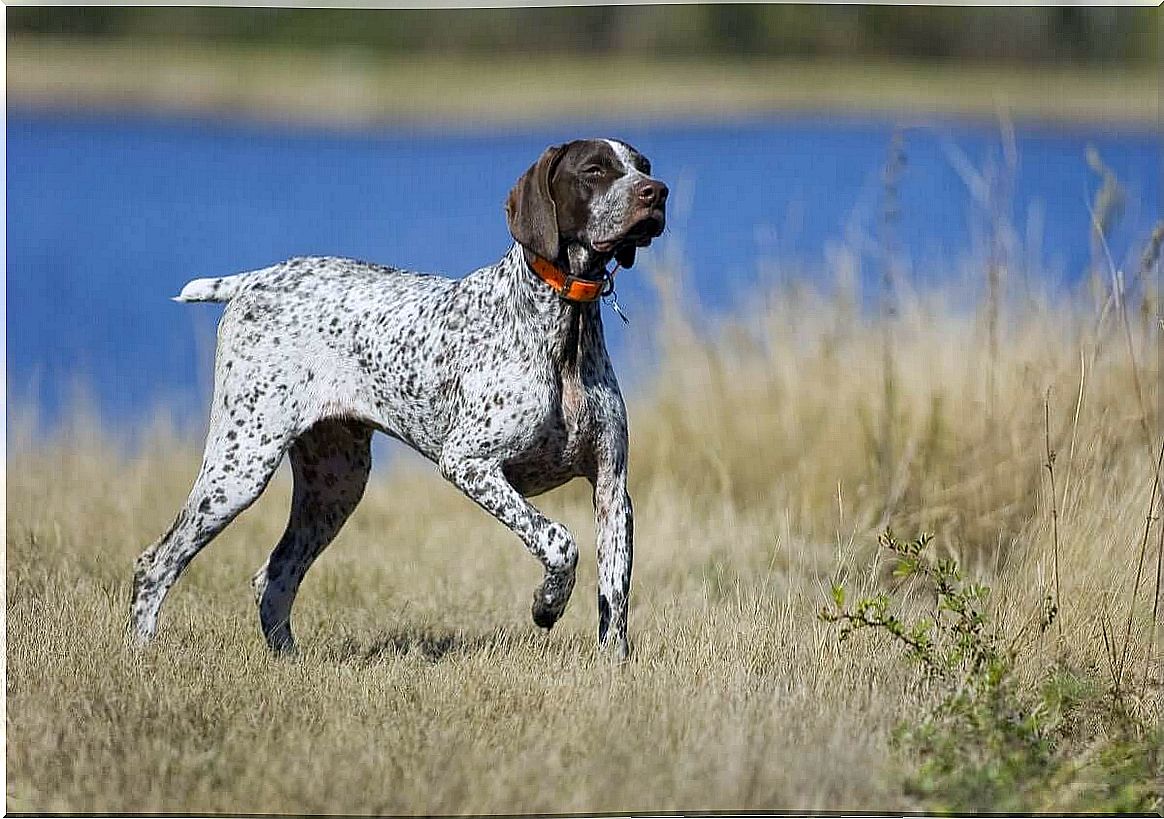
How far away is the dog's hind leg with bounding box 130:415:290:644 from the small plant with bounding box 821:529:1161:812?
2023mm

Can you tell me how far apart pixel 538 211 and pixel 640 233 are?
34cm

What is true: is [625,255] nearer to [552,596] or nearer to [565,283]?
[565,283]

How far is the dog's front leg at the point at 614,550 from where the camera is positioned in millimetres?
5238

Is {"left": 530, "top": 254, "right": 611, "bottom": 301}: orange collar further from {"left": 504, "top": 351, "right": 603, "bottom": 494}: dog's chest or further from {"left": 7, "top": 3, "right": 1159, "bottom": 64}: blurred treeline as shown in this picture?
{"left": 7, "top": 3, "right": 1159, "bottom": 64}: blurred treeline

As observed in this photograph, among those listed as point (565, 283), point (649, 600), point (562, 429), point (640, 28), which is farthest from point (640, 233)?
point (649, 600)

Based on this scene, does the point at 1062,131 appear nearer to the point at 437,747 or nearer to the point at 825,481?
the point at 825,481

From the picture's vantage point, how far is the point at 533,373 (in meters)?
5.17

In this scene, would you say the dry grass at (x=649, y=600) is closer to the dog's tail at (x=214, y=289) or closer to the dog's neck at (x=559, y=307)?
the dog's neck at (x=559, y=307)

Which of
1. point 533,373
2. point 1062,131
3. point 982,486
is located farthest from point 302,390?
point 1062,131

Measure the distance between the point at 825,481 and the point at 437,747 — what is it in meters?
3.61

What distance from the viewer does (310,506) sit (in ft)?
20.0

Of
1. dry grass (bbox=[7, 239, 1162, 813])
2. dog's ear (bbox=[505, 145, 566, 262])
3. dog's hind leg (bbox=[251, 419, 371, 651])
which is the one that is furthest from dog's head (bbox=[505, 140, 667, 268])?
dry grass (bbox=[7, 239, 1162, 813])

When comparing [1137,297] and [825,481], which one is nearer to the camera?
[1137,297]

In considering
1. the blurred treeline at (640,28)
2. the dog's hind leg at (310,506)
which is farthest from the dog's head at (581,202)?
the dog's hind leg at (310,506)
